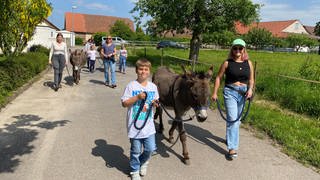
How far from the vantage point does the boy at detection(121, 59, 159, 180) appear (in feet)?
13.3

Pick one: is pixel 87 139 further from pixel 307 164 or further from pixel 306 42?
pixel 306 42

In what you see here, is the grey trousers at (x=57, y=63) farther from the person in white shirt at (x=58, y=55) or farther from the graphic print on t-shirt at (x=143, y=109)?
the graphic print on t-shirt at (x=143, y=109)

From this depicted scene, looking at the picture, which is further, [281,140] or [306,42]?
[306,42]

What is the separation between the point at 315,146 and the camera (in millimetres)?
5781

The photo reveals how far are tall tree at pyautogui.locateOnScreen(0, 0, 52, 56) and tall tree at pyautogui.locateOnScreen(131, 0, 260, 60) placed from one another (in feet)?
21.0

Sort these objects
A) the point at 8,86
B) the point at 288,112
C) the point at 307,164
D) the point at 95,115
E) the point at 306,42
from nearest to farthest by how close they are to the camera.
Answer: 1. the point at 307,164
2. the point at 95,115
3. the point at 288,112
4. the point at 8,86
5. the point at 306,42

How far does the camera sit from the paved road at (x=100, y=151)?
4578 mm

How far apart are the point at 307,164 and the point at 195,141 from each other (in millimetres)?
1948

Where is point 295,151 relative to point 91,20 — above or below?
below

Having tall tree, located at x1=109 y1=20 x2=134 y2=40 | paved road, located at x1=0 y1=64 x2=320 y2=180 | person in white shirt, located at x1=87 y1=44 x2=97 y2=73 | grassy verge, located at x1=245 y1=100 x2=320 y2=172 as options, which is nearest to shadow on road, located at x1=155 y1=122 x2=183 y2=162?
paved road, located at x1=0 y1=64 x2=320 y2=180

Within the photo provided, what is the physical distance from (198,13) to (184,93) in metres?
14.4

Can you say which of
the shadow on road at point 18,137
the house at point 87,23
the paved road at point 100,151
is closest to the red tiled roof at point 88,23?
the house at point 87,23

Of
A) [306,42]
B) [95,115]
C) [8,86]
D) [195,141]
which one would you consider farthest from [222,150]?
[306,42]

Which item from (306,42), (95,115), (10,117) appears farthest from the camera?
(306,42)
